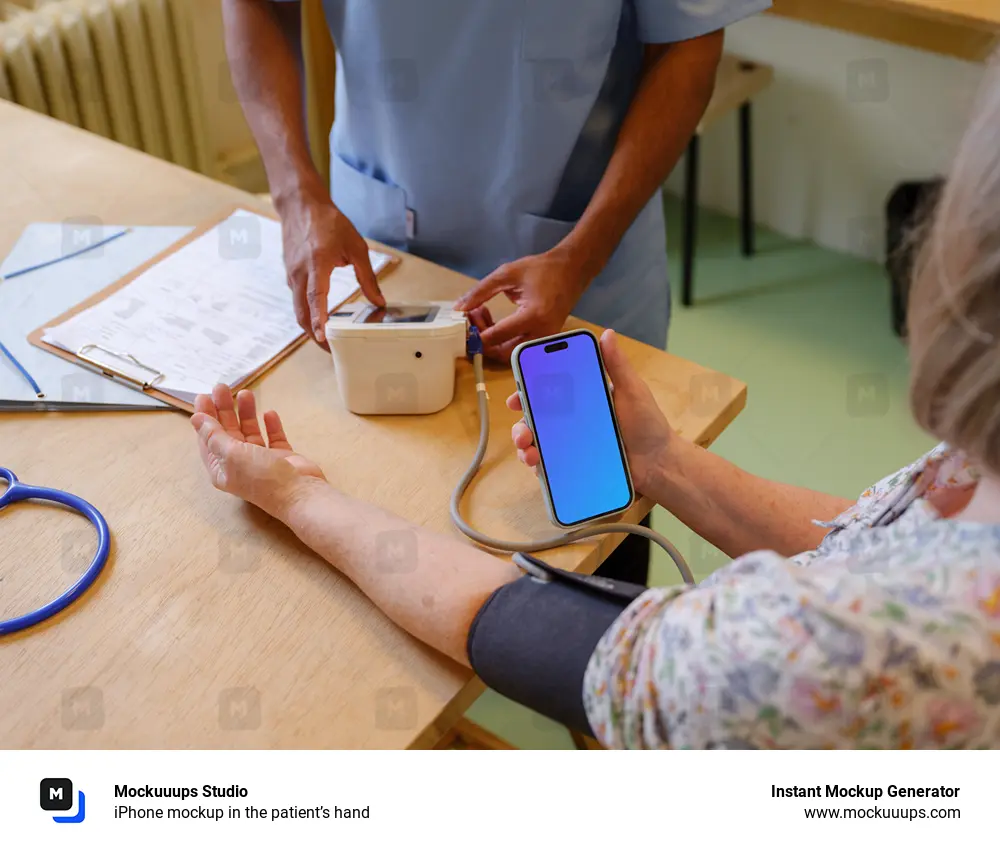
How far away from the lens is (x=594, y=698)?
60 cm

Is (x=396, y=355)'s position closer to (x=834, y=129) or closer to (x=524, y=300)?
(x=524, y=300)

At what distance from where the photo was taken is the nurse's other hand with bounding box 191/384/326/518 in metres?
0.75

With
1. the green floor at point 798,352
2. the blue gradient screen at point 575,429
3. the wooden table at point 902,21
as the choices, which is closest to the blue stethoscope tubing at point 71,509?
the blue gradient screen at point 575,429

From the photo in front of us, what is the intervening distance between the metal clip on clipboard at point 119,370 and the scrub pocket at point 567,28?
1.46ft

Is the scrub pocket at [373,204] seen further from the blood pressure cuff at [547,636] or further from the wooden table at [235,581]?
the blood pressure cuff at [547,636]

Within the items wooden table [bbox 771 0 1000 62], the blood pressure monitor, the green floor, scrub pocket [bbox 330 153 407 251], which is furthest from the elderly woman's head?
wooden table [bbox 771 0 1000 62]

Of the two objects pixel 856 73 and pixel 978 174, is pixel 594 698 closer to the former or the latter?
pixel 978 174

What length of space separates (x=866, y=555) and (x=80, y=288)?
29.4 inches

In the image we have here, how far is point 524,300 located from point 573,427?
0.18 meters

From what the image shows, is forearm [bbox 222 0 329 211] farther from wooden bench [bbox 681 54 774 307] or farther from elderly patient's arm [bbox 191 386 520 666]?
wooden bench [bbox 681 54 774 307]

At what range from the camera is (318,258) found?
91cm

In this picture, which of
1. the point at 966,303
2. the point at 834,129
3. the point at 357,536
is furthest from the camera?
the point at 834,129

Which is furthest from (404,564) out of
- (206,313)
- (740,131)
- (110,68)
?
(740,131)
